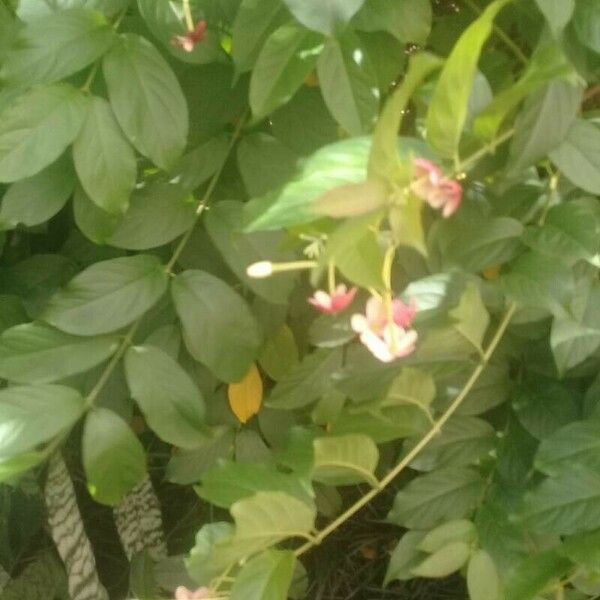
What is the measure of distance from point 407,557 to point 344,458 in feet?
0.46

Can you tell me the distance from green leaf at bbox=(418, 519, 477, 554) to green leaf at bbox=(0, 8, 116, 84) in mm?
361

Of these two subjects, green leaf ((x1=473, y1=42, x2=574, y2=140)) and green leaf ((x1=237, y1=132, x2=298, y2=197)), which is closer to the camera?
green leaf ((x1=473, y1=42, x2=574, y2=140))

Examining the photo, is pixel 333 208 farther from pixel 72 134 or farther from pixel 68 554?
pixel 68 554

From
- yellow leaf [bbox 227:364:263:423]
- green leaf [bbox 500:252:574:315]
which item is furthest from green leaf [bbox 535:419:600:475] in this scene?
yellow leaf [bbox 227:364:263:423]

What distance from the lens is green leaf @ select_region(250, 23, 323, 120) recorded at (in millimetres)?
460

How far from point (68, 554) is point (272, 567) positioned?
387 millimetres

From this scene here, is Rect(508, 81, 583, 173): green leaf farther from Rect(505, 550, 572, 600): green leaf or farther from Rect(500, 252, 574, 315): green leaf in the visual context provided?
Rect(505, 550, 572, 600): green leaf

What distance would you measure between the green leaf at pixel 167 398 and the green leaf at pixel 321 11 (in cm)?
24

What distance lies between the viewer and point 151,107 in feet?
1.65

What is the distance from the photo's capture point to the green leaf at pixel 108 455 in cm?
55

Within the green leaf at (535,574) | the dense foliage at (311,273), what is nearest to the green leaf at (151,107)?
the dense foliage at (311,273)

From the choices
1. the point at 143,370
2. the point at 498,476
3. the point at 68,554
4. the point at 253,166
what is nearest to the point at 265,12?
the point at 253,166

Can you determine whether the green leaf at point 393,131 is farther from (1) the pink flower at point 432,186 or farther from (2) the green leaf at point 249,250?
(2) the green leaf at point 249,250

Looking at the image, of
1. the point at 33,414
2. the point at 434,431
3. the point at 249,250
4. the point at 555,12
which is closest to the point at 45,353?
the point at 33,414
